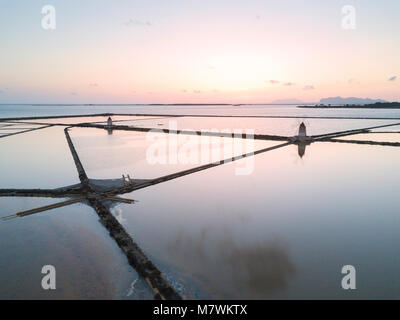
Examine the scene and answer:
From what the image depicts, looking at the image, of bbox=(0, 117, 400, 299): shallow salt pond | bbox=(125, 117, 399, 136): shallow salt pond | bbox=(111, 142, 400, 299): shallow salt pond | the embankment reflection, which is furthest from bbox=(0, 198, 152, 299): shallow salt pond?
bbox=(125, 117, 399, 136): shallow salt pond

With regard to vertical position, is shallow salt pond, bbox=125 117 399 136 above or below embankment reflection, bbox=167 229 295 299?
above

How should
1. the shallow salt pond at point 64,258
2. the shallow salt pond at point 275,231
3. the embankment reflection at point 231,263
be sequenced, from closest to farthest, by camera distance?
the shallow salt pond at point 64,258 < the embankment reflection at point 231,263 < the shallow salt pond at point 275,231

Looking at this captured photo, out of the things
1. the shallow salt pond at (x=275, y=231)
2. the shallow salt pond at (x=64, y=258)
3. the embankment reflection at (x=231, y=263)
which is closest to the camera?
the shallow salt pond at (x=64, y=258)

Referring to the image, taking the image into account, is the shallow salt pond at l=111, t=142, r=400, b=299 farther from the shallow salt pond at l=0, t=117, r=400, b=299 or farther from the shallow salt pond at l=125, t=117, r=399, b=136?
the shallow salt pond at l=125, t=117, r=399, b=136

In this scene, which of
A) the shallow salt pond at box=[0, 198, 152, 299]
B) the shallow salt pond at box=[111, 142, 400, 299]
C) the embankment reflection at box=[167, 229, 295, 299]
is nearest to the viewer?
the shallow salt pond at box=[0, 198, 152, 299]

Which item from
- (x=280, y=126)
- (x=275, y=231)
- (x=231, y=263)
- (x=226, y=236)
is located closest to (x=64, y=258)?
(x=231, y=263)

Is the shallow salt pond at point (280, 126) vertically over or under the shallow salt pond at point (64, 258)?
over

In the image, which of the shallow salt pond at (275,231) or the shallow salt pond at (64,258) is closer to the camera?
the shallow salt pond at (64,258)

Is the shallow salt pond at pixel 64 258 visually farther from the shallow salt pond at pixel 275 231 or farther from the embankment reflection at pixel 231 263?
the embankment reflection at pixel 231 263

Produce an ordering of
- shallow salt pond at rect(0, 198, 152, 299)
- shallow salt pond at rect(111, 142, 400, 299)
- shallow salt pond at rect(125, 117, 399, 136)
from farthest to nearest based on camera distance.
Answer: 1. shallow salt pond at rect(125, 117, 399, 136)
2. shallow salt pond at rect(111, 142, 400, 299)
3. shallow salt pond at rect(0, 198, 152, 299)

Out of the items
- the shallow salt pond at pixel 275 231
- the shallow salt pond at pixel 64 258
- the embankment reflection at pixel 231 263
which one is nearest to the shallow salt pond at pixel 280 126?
the shallow salt pond at pixel 275 231

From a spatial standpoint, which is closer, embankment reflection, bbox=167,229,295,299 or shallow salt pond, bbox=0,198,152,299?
shallow salt pond, bbox=0,198,152,299
